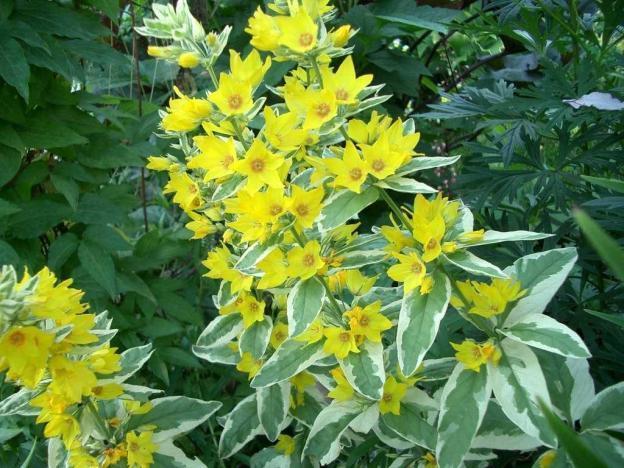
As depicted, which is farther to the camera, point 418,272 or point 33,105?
point 33,105

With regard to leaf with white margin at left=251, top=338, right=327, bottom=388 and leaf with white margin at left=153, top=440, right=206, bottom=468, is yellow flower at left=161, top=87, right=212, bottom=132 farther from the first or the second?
leaf with white margin at left=153, top=440, right=206, bottom=468

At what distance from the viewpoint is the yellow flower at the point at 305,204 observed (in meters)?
0.95

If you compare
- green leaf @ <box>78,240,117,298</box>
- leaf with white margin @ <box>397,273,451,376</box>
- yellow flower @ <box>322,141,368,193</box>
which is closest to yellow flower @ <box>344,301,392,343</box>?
leaf with white margin @ <box>397,273,451,376</box>

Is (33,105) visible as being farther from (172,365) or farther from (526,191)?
(526,191)

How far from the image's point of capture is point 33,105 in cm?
164

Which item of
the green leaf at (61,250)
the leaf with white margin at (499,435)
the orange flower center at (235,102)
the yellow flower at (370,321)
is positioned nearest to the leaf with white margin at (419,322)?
the yellow flower at (370,321)

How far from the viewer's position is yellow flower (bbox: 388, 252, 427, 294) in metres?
0.93

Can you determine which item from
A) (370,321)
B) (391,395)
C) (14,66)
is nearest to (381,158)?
(370,321)

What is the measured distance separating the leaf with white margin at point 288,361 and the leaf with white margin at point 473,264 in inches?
9.2

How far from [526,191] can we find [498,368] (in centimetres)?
90

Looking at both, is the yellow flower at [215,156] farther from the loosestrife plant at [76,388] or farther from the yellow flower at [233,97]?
the loosestrife plant at [76,388]

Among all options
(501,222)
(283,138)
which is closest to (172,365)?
(501,222)

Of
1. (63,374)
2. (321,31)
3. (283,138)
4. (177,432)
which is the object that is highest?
(321,31)

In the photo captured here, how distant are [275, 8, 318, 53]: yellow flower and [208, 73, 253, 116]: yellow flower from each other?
0.24 ft
